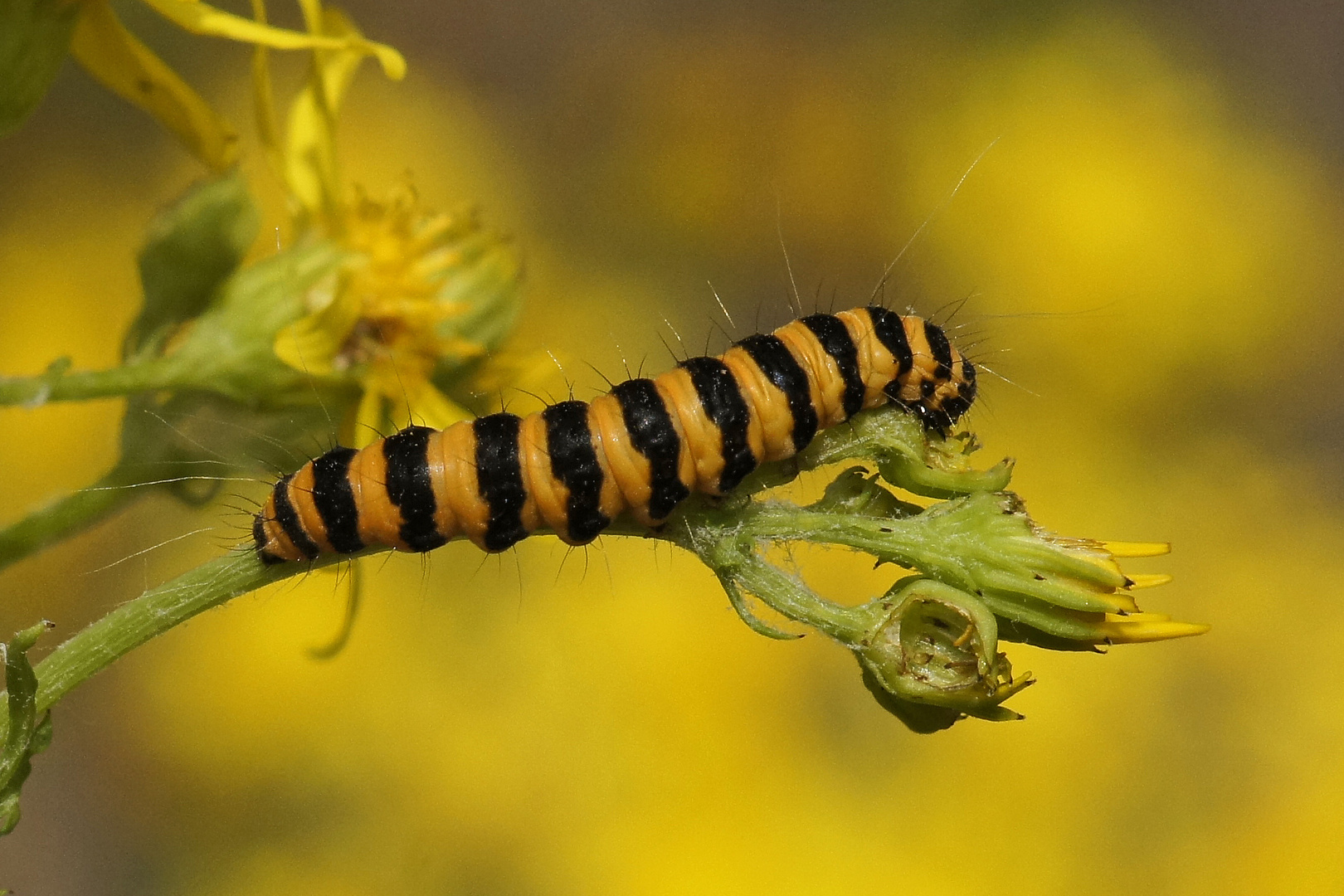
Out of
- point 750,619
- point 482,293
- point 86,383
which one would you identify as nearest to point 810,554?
point 482,293

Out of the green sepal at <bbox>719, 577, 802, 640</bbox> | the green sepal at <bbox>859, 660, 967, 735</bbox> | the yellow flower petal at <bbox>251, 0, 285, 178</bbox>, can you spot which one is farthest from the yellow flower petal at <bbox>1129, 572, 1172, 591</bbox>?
the yellow flower petal at <bbox>251, 0, 285, 178</bbox>

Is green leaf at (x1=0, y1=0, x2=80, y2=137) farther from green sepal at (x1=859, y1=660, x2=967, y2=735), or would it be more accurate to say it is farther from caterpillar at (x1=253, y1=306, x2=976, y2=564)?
green sepal at (x1=859, y1=660, x2=967, y2=735)

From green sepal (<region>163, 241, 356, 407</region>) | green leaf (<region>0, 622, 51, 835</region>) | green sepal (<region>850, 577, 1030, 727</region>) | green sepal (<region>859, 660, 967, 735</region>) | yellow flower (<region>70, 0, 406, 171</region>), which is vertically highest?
yellow flower (<region>70, 0, 406, 171</region>)

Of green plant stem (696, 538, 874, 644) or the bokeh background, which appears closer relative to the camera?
green plant stem (696, 538, 874, 644)

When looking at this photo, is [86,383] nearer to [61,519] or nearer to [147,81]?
[61,519]

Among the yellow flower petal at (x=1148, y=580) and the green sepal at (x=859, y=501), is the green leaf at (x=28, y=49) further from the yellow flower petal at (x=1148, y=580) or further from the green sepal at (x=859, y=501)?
the yellow flower petal at (x=1148, y=580)

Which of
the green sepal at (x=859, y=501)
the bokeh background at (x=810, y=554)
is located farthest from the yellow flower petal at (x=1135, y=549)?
the bokeh background at (x=810, y=554)
